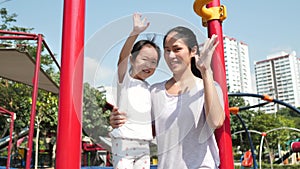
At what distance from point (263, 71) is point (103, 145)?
5880cm

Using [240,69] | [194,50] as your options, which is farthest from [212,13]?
[240,69]

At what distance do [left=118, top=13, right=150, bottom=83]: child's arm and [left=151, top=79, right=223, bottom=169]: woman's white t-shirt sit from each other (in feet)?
0.42

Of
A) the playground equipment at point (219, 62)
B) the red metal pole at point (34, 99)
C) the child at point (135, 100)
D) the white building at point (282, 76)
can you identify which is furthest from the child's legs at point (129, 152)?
the white building at point (282, 76)

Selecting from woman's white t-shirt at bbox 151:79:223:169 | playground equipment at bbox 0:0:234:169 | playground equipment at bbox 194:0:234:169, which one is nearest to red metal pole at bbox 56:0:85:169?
playground equipment at bbox 0:0:234:169

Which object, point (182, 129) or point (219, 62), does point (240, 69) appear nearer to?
point (219, 62)

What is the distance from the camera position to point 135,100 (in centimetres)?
100

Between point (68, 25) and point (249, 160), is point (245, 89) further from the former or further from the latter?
point (68, 25)

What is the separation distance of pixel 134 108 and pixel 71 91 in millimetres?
297

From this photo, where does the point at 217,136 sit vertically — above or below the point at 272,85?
below

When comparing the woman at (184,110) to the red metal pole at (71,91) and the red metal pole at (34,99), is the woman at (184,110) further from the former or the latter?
the red metal pole at (34,99)

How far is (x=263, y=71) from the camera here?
56438 mm

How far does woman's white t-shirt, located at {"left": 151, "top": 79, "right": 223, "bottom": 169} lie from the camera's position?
1.03m

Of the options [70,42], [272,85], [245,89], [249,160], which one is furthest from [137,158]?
[272,85]

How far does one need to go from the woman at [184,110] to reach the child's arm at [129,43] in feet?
0.28
